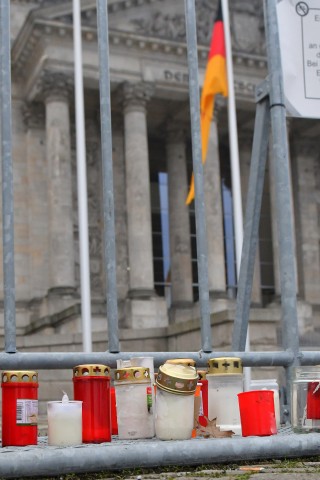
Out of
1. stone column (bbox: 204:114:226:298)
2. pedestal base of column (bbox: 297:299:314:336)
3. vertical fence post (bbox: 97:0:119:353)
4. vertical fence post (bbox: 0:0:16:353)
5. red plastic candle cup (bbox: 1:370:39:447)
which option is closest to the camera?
red plastic candle cup (bbox: 1:370:39:447)

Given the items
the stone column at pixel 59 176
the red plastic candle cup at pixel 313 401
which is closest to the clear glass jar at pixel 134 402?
the red plastic candle cup at pixel 313 401

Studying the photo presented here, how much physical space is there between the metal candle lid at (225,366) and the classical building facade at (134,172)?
22150mm

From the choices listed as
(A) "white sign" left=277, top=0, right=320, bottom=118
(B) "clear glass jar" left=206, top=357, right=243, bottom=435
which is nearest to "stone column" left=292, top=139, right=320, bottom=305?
(A) "white sign" left=277, top=0, right=320, bottom=118

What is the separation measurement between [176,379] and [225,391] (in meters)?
0.44

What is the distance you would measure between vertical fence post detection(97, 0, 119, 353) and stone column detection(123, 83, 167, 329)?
85.0 feet

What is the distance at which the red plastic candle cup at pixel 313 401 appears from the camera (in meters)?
3.99

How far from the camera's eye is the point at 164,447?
3084 millimetres

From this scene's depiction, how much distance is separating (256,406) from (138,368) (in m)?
0.53

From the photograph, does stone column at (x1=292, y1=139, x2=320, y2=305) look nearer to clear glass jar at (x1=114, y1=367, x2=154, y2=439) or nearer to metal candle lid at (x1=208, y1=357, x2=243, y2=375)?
metal candle lid at (x1=208, y1=357, x2=243, y2=375)

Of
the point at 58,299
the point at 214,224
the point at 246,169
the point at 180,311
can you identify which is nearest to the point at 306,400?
the point at 58,299

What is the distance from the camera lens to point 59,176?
31234 millimetres

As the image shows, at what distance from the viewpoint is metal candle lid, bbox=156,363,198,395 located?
12.0 feet

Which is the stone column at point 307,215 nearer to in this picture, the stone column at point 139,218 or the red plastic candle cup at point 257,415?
the stone column at point 139,218

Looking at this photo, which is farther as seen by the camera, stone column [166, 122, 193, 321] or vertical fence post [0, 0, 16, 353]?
stone column [166, 122, 193, 321]
